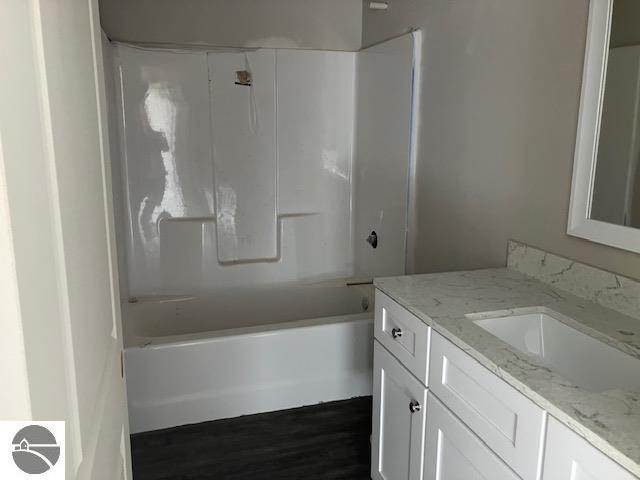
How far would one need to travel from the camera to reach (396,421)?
5.84 ft

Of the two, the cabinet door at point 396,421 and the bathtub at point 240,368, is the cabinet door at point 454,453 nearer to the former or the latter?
the cabinet door at point 396,421

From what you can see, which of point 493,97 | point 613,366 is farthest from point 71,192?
point 493,97

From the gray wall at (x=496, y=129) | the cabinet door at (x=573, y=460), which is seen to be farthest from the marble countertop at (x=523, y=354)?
the gray wall at (x=496, y=129)

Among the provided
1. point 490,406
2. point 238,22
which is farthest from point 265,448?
point 238,22

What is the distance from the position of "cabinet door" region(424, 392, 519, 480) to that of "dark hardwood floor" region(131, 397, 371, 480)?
0.75 m

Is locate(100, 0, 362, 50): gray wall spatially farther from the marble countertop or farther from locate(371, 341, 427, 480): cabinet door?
locate(371, 341, 427, 480): cabinet door

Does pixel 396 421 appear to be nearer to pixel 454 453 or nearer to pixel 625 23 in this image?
pixel 454 453

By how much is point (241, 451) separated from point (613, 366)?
63.4 inches

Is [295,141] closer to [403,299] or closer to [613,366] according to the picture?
[403,299]

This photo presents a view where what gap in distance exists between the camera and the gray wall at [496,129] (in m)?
1.73

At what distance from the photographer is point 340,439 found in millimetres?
2422

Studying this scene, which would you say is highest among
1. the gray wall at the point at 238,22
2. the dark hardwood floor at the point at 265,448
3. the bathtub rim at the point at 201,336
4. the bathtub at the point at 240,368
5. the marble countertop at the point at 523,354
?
the gray wall at the point at 238,22

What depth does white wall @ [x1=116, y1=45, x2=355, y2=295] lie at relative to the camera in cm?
318

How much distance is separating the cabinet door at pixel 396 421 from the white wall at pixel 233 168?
5.82ft
